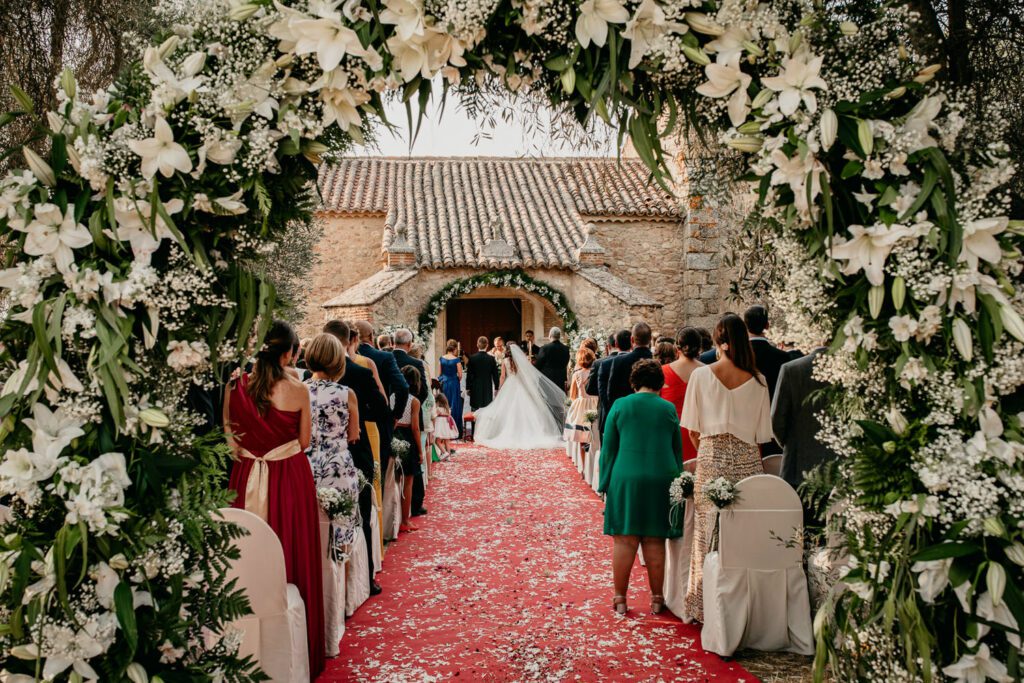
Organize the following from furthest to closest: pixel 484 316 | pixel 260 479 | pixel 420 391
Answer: pixel 484 316, pixel 420 391, pixel 260 479

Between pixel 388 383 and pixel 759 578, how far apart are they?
368cm

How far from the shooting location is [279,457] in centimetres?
→ 447

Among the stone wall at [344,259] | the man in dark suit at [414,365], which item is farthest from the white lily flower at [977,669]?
the stone wall at [344,259]

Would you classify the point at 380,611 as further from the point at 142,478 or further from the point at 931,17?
the point at 931,17

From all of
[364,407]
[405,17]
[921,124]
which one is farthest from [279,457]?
[921,124]

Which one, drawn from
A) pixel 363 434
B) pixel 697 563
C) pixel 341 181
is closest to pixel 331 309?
pixel 341 181

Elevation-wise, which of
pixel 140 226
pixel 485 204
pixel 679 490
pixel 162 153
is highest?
pixel 485 204

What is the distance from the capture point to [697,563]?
17.6 ft

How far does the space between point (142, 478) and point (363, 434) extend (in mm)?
3364

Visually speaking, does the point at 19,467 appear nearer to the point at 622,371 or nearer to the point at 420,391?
the point at 420,391

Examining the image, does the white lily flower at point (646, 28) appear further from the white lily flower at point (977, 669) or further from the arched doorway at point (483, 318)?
the arched doorway at point (483, 318)

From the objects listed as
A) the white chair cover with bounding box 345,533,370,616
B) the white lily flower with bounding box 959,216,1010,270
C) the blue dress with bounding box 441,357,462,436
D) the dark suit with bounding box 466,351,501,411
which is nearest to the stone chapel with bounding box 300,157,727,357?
the dark suit with bounding box 466,351,501,411

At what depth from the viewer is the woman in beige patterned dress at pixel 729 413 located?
Result: 16.9 ft

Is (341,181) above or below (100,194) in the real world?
above
